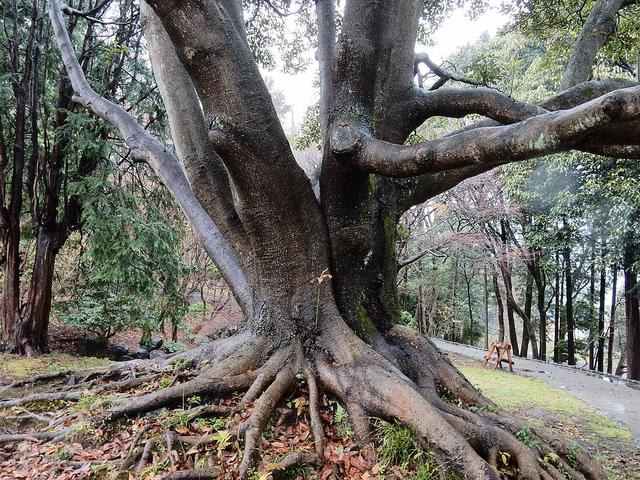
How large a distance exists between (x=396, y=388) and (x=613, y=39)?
589cm

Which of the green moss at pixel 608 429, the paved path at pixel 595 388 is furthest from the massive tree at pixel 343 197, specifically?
the paved path at pixel 595 388

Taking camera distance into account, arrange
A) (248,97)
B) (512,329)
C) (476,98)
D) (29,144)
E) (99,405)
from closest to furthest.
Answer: (248,97) → (99,405) → (476,98) → (29,144) → (512,329)

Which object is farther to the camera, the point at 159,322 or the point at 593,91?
the point at 159,322

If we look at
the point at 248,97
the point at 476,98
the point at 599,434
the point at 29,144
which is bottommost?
the point at 599,434

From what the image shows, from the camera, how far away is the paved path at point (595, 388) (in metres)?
7.62

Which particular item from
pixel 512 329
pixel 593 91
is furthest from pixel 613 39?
pixel 512 329

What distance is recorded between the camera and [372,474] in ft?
7.98

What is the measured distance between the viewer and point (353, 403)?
2799mm

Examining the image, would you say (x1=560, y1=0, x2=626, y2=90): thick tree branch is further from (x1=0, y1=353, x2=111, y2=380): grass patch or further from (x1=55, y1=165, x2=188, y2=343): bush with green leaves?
(x1=0, y1=353, x2=111, y2=380): grass patch

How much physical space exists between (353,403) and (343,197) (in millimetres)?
1493

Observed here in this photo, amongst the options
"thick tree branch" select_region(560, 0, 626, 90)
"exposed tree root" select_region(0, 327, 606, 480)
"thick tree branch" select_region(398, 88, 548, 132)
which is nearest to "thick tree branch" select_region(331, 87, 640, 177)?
"thick tree branch" select_region(398, 88, 548, 132)

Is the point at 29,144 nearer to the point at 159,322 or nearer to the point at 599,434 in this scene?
the point at 159,322

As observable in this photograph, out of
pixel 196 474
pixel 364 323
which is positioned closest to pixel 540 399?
pixel 364 323

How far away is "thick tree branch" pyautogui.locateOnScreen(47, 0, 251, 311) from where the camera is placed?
12.9 feet
